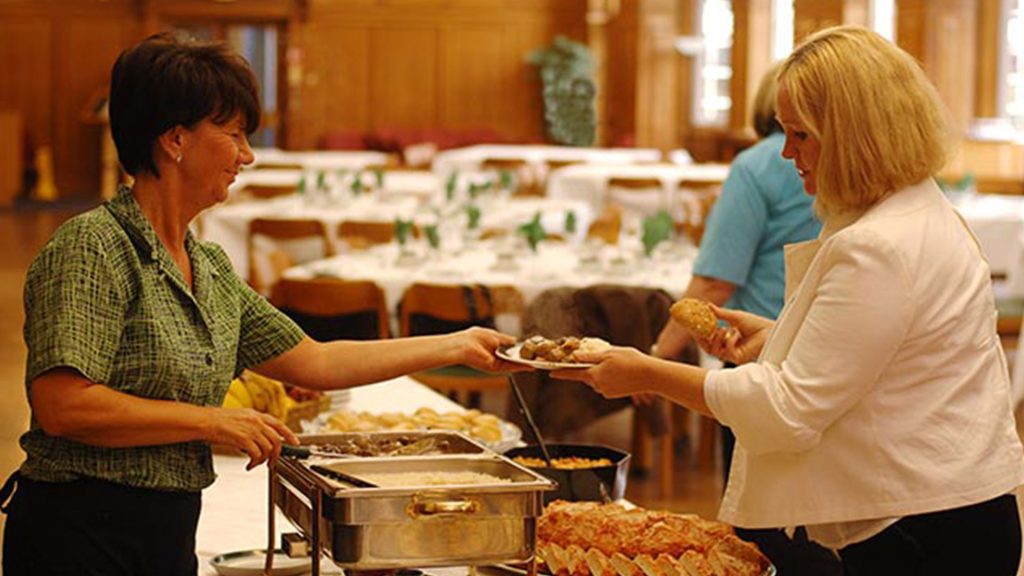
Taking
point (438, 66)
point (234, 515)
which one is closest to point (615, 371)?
point (234, 515)

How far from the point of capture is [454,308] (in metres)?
6.59

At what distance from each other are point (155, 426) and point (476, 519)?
44 cm

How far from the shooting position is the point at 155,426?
2145mm

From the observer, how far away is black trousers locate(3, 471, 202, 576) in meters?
2.22

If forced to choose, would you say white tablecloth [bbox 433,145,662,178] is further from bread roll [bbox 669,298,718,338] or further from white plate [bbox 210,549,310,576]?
white plate [bbox 210,549,310,576]

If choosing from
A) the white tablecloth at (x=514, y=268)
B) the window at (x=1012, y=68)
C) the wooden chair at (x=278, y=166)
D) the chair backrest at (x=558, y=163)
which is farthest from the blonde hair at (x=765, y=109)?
the window at (x=1012, y=68)

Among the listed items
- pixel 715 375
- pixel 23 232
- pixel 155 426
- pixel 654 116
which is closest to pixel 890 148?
pixel 715 375

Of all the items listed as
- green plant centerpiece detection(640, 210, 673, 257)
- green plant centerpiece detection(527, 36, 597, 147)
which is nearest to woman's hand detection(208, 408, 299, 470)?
green plant centerpiece detection(640, 210, 673, 257)

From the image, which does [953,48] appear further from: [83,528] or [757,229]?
[83,528]

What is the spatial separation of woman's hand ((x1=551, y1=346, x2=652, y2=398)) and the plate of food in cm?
1

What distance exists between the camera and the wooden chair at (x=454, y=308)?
259 inches

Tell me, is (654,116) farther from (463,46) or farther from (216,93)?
(216,93)

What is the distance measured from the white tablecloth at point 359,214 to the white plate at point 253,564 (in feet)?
20.8

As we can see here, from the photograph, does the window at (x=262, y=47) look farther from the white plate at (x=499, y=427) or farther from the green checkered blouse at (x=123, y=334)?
the green checkered blouse at (x=123, y=334)
